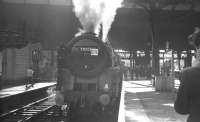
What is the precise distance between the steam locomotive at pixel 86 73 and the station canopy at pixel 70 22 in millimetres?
20493

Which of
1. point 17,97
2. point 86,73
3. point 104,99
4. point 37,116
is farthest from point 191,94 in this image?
point 17,97

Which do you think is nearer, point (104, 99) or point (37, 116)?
point (104, 99)

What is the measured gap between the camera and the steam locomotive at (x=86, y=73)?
10.3m

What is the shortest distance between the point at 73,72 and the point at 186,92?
7.61m

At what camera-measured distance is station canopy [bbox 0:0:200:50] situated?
3209 cm

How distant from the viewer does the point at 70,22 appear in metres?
34.5

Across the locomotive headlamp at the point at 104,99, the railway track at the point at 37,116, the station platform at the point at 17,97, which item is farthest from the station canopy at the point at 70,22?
the locomotive headlamp at the point at 104,99

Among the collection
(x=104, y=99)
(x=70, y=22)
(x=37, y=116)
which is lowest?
(x=37, y=116)

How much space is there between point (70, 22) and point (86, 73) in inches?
965

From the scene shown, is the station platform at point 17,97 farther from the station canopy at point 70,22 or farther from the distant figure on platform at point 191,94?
the distant figure on platform at point 191,94

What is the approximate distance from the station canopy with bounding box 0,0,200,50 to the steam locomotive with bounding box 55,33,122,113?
20.5m

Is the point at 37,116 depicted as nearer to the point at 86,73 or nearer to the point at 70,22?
the point at 86,73

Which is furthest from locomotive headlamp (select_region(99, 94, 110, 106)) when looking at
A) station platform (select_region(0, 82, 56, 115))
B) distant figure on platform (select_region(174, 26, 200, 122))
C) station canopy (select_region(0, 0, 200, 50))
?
station canopy (select_region(0, 0, 200, 50))

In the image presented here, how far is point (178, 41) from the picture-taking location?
37.6 metres
